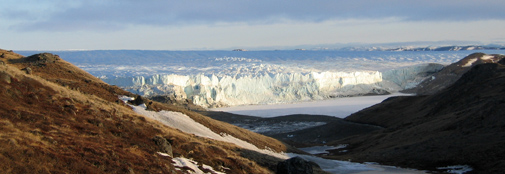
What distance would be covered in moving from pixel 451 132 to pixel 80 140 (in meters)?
25.2

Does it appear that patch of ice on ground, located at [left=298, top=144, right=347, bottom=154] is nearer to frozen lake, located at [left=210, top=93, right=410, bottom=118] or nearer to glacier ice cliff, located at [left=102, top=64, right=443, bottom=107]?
frozen lake, located at [left=210, top=93, right=410, bottom=118]

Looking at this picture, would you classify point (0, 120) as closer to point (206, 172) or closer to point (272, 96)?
point (206, 172)

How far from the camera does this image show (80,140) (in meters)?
13.8

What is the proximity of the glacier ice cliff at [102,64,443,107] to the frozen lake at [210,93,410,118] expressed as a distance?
15.7 feet

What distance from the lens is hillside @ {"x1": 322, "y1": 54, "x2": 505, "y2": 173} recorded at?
78.5 ft

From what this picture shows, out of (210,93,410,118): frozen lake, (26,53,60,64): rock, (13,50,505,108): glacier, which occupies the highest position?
(26,53,60,64): rock

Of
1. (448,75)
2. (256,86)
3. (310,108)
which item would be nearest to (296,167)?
(310,108)

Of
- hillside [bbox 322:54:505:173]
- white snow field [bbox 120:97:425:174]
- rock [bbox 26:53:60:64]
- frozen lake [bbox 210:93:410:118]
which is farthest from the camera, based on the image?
frozen lake [bbox 210:93:410:118]

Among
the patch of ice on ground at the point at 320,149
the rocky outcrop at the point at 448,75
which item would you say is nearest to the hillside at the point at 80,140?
the patch of ice on ground at the point at 320,149

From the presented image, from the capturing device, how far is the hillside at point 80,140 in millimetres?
11398

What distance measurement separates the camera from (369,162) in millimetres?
28031

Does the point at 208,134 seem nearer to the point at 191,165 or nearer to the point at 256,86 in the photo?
the point at 191,165

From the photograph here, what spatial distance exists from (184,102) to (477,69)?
4535 centimetres

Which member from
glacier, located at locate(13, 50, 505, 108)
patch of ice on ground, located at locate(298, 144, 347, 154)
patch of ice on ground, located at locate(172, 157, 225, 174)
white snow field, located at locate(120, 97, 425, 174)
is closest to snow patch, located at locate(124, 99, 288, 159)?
white snow field, located at locate(120, 97, 425, 174)
